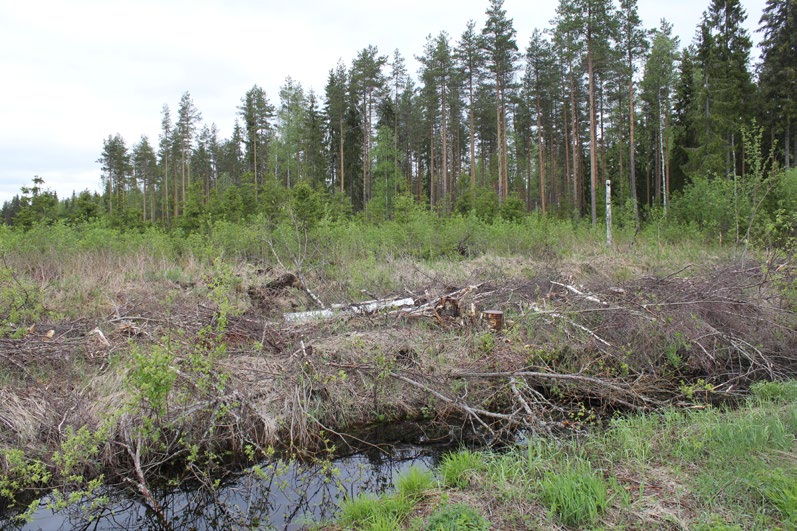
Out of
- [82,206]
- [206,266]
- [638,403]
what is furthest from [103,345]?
[82,206]

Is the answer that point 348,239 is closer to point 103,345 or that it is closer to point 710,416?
point 103,345

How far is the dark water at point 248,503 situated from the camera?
3572 mm

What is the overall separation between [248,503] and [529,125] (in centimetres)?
3748

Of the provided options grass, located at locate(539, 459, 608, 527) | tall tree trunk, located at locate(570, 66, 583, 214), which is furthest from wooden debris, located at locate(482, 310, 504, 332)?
tall tree trunk, located at locate(570, 66, 583, 214)

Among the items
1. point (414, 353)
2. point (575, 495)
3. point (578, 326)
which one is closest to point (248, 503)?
point (575, 495)

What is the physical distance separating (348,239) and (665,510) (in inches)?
434

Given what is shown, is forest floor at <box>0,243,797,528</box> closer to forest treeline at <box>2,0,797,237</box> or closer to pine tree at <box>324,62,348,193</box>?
forest treeline at <box>2,0,797,237</box>

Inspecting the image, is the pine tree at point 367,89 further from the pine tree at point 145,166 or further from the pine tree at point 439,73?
the pine tree at point 145,166

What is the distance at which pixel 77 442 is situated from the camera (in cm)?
336

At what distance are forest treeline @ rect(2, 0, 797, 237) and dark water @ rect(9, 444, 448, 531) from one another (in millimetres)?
10768

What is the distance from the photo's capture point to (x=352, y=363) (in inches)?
214

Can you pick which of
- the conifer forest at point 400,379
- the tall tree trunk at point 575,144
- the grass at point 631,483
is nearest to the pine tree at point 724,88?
the tall tree trunk at point 575,144

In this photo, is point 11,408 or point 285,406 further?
point 285,406

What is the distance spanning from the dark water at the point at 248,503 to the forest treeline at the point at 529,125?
10.8m
